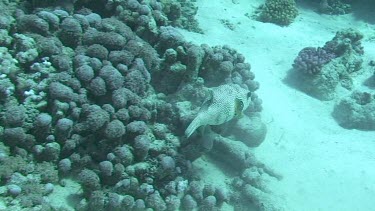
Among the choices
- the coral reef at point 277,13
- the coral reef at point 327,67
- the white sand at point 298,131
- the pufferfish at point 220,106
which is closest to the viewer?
the pufferfish at point 220,106

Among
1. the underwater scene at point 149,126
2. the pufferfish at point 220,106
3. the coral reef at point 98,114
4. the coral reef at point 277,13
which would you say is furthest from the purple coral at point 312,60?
the pufferfish at point 220,106

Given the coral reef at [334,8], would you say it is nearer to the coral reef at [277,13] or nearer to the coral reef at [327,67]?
the coral reef at [277,13]

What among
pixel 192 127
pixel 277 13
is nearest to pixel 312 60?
pixel 277 13

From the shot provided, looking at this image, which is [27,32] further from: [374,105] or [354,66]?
[354,66]

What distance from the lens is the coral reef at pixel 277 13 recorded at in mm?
10102

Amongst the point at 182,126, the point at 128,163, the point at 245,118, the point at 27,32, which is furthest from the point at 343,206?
the point at 27,32

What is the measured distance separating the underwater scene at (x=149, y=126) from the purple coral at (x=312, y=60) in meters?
0.90

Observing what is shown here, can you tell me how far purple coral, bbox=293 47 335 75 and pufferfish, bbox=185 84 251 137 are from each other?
3.78 m

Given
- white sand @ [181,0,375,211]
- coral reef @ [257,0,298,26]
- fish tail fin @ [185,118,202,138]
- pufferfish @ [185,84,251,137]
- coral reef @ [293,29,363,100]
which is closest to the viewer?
fish tail fin @ [185,118,202,138]

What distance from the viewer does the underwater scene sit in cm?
401

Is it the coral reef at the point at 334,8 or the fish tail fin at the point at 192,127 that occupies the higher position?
the fish tail fin at the point at 192,127

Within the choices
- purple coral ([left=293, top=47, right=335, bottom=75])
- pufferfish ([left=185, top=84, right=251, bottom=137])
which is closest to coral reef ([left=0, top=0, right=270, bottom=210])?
pufferfish ([left=185, top=84, right=251, bottom=137])

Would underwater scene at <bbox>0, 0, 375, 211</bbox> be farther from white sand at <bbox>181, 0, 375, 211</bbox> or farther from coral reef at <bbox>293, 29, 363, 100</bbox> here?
coral reef at <bbox>293, 29, 363, 100</bbox>

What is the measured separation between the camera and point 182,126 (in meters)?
4.75
